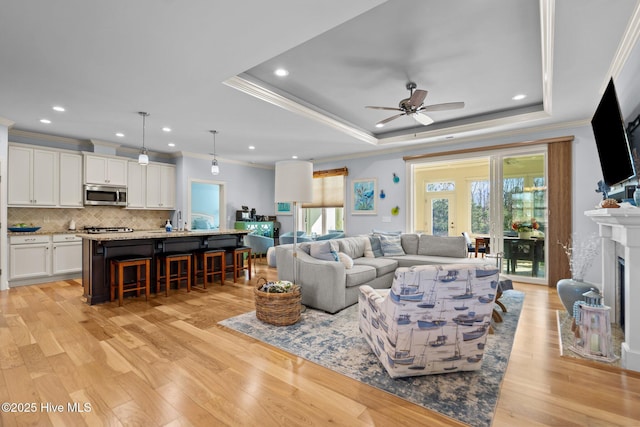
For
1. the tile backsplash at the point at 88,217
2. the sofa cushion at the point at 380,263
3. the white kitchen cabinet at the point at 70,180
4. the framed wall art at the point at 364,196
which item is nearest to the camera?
the sofa cushion at the point at 380,263

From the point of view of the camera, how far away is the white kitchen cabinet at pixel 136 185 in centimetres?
637

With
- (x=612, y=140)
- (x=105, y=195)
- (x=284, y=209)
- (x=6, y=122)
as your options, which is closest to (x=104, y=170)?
(x=105, y=195)

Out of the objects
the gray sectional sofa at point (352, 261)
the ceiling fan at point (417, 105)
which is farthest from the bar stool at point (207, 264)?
the ceiling fan at point (417, 105)

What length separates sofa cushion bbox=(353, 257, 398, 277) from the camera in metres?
4.47

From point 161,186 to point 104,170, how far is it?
1.13 m

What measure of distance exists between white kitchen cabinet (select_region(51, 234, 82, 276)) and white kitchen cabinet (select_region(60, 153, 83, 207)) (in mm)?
646

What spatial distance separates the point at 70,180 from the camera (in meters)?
5.61

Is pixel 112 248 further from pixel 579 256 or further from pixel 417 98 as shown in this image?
pixel 579 256

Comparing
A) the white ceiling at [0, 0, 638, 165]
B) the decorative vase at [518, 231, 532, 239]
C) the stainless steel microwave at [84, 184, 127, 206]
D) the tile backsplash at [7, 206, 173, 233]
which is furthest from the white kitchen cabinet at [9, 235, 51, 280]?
the decorative vase at [518, 231, 532, 239]

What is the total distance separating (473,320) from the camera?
2.10 meters

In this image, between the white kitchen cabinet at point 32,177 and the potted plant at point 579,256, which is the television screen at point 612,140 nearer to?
the potted plant at point 579,256

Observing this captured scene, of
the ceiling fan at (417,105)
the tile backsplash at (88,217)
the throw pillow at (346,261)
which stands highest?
the ceiling fan at (417,105)

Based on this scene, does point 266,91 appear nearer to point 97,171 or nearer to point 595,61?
point 595,61

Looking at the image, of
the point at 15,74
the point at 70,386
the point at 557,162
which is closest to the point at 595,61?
the point at 557,162
